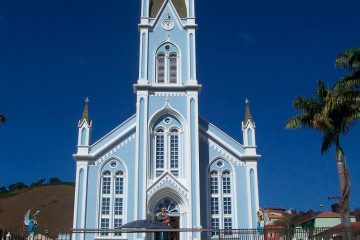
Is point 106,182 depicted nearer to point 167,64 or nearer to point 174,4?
point 167,64

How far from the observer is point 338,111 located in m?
25.9

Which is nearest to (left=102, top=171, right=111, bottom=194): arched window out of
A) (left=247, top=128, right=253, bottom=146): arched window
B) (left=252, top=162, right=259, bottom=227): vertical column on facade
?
(left=252, top=162, right=259, bottom=227): vertical column on facade

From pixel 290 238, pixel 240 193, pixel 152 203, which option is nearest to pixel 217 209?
pixel 240 193

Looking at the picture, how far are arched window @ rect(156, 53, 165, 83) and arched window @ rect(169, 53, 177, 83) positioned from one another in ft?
1.77

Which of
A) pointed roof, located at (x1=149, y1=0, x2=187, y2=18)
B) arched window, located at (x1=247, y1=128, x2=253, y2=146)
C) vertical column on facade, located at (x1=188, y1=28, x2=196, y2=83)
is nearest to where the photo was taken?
arched window, located at (x1=247, y1=128, x2=253, y2=146)

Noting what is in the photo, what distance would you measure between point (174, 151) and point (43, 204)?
76.3 meters

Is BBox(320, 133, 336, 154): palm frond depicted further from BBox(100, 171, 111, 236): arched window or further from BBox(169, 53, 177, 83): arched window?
BBox(100, 171, 111, 236): arched window

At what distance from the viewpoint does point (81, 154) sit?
35375 mm

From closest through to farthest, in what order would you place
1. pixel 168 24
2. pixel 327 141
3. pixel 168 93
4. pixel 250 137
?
pixel 327 141 < pixel 168 93 < pixel 250 137 < pixel 168 24

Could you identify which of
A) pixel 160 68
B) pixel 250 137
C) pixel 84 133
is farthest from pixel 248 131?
pixel 84 133

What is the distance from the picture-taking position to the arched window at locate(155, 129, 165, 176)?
3541 cm

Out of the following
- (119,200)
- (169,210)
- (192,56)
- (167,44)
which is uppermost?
(167,44)

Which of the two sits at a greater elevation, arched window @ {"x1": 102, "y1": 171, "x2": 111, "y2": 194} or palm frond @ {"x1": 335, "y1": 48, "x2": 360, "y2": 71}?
palm frond @ {"x1": 335, "y1": 48, "x2": 360, "y2": 71}

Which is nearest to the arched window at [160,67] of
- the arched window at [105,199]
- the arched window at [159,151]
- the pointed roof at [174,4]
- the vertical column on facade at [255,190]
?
the pointed roof at [174,4]
